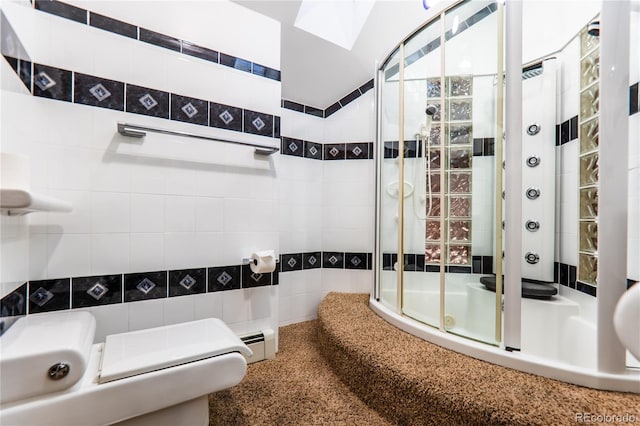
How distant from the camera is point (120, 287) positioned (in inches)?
51.7

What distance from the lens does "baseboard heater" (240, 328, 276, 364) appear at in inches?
64.1

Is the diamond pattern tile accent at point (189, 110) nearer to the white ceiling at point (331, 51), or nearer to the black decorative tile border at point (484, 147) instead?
the white ceiling at point (331, 51)

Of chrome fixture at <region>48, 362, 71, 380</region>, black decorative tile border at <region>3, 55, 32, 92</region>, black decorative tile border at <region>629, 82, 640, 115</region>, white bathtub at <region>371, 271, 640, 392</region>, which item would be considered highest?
black decorative tile border at <region>3, 55, 32, 92</region>

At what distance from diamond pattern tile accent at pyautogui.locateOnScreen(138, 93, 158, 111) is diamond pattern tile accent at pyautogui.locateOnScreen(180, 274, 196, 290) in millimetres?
926

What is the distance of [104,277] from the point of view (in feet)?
4.20

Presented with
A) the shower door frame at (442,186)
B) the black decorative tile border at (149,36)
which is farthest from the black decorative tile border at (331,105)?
the black decorative tile border at (149,36)

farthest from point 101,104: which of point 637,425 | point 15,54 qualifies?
point 637,425

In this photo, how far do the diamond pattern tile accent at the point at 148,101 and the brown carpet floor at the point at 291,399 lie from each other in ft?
5.01

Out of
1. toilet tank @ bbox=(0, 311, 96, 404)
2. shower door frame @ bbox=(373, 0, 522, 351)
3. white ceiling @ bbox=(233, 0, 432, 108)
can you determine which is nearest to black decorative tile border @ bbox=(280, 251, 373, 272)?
shower door frame @ bbox=(373, 0, 522, 351)

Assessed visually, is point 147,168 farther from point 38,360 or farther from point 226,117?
point 38,360

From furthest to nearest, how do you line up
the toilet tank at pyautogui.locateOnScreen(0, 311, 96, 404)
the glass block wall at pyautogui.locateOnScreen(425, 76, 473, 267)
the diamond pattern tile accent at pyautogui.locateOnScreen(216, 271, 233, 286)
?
the diamond pattern tile accent at pyautogui.locateOnScreen(216, 271, 233, 286), the glass block wall at pyautogui.locateOnScreen(425, 76, 473, 267), the toilet tank at pyautogui.locateOnScreen(0, 311, 96, 404)

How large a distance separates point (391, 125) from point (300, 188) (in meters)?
0.92

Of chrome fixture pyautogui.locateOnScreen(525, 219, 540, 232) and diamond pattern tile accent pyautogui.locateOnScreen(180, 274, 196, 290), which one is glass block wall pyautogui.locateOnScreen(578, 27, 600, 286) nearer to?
chrome fixture pyautogui.locateOnScreen(525, 219, 540, 232)

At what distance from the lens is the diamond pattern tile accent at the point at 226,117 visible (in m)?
1.60
